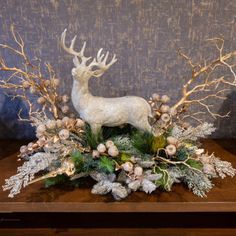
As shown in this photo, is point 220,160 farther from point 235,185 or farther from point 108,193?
point 108,193

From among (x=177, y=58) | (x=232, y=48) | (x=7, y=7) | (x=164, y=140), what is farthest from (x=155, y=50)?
(x=7, y=7)

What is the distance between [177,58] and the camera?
824 millimetres

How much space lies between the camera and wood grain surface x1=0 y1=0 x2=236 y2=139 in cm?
79

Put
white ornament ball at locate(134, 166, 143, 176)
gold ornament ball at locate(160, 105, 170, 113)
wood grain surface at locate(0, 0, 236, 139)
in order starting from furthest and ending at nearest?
wood grain surface at locate(0, 0, 236, 139) < gold ornament ball at locate(160, 105, 170, 113) < white ornament ball at locate(134, 166, 143, 176)

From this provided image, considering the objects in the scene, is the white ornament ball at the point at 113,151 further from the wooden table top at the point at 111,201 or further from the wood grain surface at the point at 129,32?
the wood grain surface at the point at 129,32

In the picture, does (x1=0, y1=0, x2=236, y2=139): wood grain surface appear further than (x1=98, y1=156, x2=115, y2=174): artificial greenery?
Yes

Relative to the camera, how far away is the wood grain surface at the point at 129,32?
790 mm

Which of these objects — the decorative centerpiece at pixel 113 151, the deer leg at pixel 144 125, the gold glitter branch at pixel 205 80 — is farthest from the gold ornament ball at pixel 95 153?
the gold glitter branch at pixel 205 80

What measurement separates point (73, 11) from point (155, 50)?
248 millimetres

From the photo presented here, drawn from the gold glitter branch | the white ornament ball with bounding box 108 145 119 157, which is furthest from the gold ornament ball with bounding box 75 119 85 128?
the gold glitter branch

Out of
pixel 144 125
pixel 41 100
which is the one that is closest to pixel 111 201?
pixel 144 125

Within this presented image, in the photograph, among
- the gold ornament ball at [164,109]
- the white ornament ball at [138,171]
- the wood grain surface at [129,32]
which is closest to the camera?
the white ornament ball at [138,171]

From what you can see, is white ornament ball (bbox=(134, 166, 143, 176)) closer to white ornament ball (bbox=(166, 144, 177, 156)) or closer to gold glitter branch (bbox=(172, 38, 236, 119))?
white ornament ball (bbox=(166, 144, 177, 156))

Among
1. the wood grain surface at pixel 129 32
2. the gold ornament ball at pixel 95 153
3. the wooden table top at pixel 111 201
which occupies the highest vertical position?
the wood grain surface at pixel 129 32
